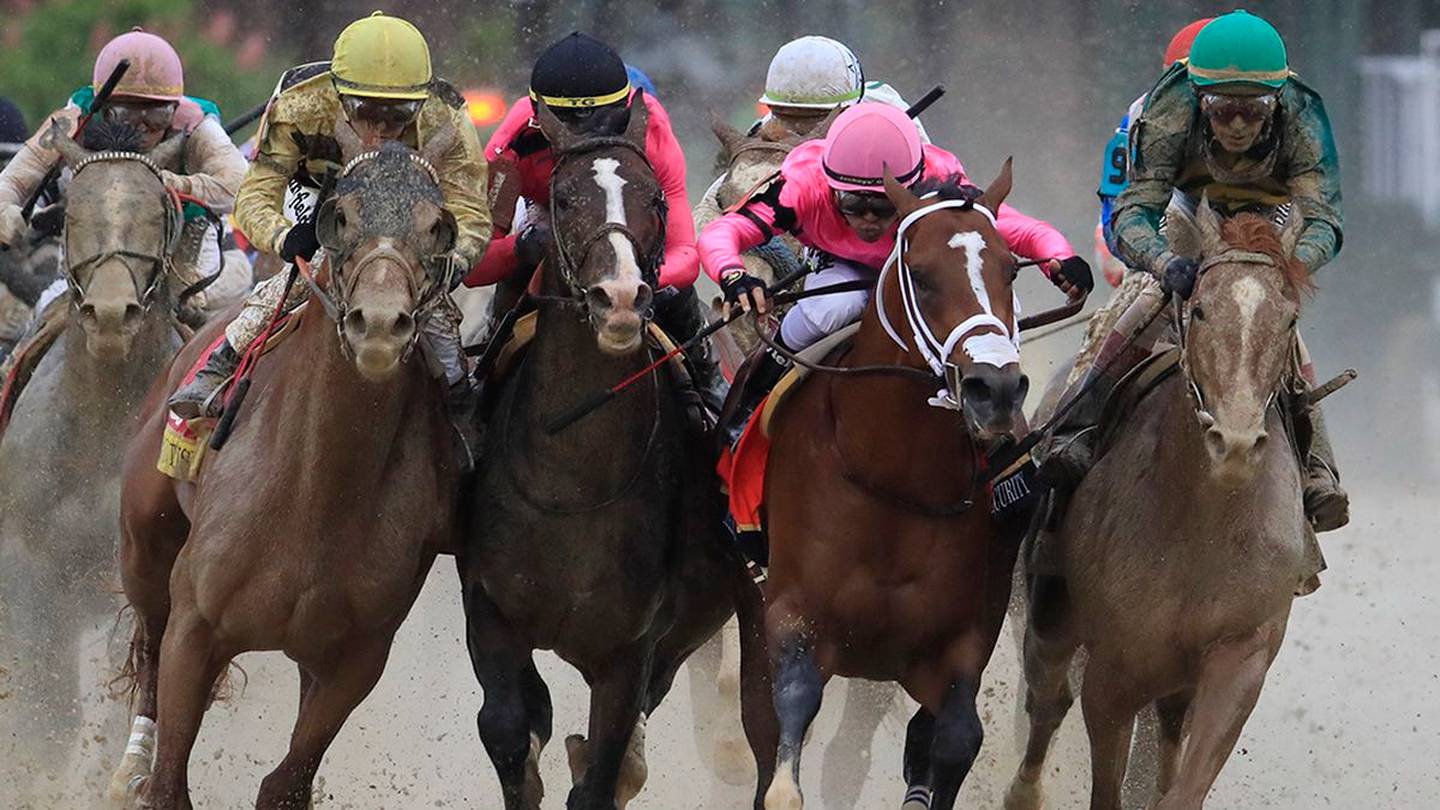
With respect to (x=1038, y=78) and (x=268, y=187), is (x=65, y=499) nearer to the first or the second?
(x=268, y=187)

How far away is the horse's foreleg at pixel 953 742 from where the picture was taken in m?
7.89

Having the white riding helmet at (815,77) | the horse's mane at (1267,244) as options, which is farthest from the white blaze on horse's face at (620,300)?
the white riding helmet at (815,77)

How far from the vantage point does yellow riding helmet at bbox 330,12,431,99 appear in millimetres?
8094

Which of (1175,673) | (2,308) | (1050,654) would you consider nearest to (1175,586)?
(1175,673)

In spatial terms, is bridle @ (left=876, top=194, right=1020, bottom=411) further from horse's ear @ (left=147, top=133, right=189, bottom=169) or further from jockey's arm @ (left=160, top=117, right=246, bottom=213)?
horse's ear @ (left=147, top=133, right=189, bottom=169)

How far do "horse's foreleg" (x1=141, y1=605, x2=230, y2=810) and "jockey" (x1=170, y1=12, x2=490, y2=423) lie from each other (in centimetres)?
78

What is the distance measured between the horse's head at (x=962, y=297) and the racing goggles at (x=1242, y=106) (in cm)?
78

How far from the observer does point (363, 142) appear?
7957 mm

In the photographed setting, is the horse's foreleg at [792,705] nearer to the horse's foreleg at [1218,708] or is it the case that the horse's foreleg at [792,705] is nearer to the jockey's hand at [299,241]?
the horse's foreleg at [1218,708]

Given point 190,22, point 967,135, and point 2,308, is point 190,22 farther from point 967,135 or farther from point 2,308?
point 2,308

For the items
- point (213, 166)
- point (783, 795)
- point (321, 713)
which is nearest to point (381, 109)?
point (321, 713)

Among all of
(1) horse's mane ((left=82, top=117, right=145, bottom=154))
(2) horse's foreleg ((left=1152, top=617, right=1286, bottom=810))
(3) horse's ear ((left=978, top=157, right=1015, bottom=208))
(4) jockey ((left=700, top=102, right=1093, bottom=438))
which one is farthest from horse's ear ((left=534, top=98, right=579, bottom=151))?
(1) horse's mane ((left=82, top=117, right=145, bottom=154))

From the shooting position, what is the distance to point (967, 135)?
20078 mm

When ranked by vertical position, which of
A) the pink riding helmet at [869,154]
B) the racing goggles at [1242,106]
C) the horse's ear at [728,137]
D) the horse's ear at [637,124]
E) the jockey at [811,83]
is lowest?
the pink riding helmet at [869,154]
